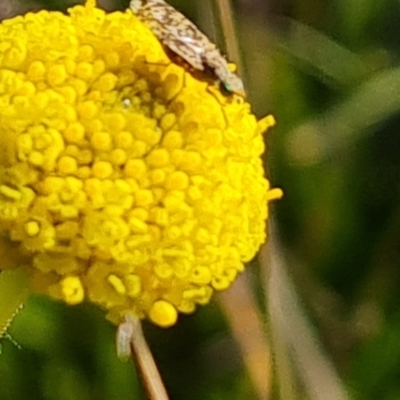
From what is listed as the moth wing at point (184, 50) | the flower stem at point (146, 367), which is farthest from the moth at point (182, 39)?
the flower stem at point (146, 367)

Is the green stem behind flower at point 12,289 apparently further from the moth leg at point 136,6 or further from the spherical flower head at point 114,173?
the moth leg at point 136,6

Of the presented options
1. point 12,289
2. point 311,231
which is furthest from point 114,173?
point 311,231

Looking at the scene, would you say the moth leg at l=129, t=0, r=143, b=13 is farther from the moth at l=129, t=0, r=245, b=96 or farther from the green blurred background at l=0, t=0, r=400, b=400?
the green blurred background at l=0, t=0, r=400, b=400

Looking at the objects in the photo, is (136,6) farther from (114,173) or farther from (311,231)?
(311,231)

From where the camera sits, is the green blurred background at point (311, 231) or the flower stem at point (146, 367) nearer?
the flower stem at point (146, 367)

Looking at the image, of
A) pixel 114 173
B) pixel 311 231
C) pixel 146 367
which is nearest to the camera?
pixel 114 173

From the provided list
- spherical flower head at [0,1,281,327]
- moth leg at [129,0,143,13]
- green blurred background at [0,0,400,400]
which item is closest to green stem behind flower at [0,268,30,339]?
spherical flower head at [0,1,281,327]

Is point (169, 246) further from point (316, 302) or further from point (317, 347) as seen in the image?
point (316, 302)
